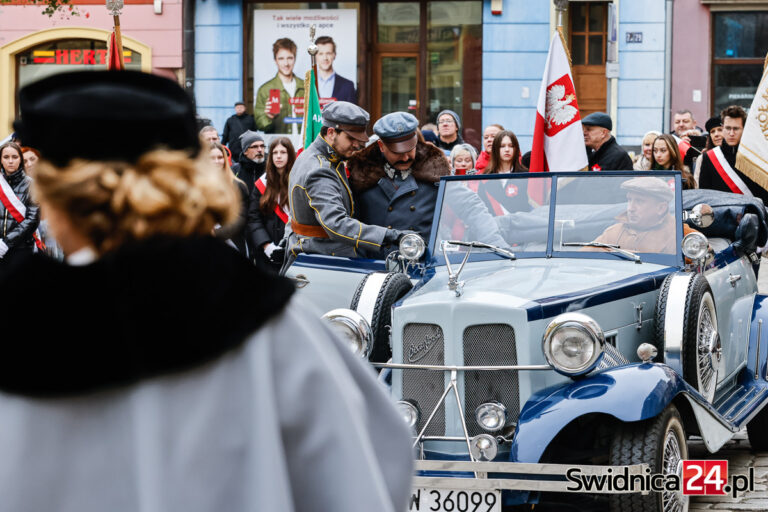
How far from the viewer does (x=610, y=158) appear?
920cm

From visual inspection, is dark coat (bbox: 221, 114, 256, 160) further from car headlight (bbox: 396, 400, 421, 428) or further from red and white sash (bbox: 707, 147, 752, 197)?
car headlight (bbox: 396, 400, 421, 428)

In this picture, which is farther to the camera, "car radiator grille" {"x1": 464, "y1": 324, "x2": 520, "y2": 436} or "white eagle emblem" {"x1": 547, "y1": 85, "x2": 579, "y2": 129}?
"white eagle emblem" {"x1": 547, "y1": 85, "x2": 579, "y2": 129}

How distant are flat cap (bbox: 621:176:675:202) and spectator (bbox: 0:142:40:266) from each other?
642cm

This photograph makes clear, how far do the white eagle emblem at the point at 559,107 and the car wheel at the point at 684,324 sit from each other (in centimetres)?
318

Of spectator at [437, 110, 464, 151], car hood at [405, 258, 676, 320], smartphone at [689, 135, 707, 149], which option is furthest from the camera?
smartphone at [689, 135, 707, 149]

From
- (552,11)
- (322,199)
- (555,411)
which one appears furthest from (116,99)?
(552,11)

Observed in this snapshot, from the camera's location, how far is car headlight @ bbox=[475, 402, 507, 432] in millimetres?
5176

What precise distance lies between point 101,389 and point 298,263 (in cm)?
508

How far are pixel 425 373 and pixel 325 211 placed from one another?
5.93ft

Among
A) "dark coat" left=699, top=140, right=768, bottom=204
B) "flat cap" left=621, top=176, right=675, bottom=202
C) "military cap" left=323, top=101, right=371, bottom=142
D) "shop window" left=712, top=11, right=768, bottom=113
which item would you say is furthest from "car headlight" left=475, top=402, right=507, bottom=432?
"shop window" left=712, top=11, right=768, bottom=113

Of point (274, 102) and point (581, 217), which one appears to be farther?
point (274, 102)

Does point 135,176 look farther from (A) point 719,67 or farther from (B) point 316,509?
(A) point 719,67

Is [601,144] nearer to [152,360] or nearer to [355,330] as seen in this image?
[355,330]

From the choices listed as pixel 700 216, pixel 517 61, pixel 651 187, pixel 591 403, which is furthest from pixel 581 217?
pixel 517 61
